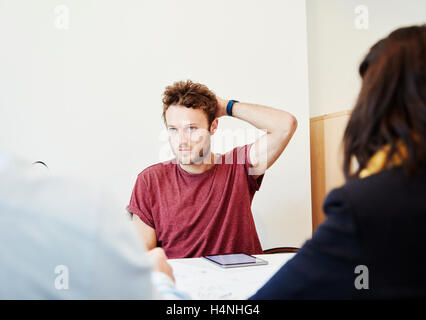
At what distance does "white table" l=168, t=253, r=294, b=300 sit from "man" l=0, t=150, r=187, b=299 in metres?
0.54

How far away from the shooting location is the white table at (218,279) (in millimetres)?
996

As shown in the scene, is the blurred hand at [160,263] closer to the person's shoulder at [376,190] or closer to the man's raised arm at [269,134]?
the person's shoulder at [376,190]

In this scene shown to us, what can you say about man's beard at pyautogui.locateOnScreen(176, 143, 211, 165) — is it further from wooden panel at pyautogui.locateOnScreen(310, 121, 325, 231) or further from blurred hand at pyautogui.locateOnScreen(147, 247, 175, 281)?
wooden panel at pyautogui.locateOnScreen(310, 121, 325, 231)

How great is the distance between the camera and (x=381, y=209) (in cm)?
59

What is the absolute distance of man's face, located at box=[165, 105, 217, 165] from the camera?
177 cm

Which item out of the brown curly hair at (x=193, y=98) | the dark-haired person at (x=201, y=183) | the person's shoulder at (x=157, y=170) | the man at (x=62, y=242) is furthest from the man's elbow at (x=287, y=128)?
the man at (x=62, y=242)

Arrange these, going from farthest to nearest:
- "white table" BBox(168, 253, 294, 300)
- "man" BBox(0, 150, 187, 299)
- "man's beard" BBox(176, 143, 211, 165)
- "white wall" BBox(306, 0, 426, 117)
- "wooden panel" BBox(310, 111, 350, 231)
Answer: "white wall" BBox(306, 0, 426, 117) → "wooden panel" BBox(310, 111, 350, 231) → "man's beard" BBox(176, 143, 211, 165) → "white table" BBox(168, 253, 294, 300) → "man" BBox(0, 150, 187, 299)

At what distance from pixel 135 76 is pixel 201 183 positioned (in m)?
0.99

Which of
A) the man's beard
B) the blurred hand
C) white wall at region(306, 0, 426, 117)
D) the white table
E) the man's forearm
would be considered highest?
white wall at region(306, 0, 426, 117)

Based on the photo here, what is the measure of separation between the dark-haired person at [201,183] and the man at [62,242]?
3.91 ft

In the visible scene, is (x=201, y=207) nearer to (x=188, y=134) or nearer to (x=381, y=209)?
(x=188, y=134)

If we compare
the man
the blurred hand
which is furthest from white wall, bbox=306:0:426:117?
the man

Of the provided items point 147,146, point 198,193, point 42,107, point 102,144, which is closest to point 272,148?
point 198,193
